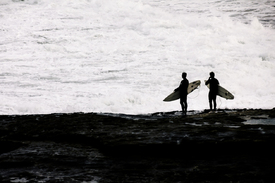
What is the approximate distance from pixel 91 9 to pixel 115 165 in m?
32.6

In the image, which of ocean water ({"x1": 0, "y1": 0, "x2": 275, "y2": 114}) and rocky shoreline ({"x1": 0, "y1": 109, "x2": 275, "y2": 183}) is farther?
ocean water ({"x1": 0, "y1": 0, "x2": 275, "y2": 114})

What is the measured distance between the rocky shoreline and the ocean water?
30.4 feet

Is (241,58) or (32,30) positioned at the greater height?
(32,30)

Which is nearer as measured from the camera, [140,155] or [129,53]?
[140,155]

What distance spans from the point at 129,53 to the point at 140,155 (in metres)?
22.1

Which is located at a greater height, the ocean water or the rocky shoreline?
the ocean water

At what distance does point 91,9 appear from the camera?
35344 mm

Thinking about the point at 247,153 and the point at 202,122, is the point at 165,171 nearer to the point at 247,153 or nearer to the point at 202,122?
the point at 247,153

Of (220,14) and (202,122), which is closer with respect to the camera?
(202,122)

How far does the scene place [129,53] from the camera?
26.8 metres

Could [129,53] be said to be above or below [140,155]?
above

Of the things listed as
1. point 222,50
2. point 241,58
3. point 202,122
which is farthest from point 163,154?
point 222,50

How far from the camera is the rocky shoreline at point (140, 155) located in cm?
418

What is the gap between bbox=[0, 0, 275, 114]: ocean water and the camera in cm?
1725
